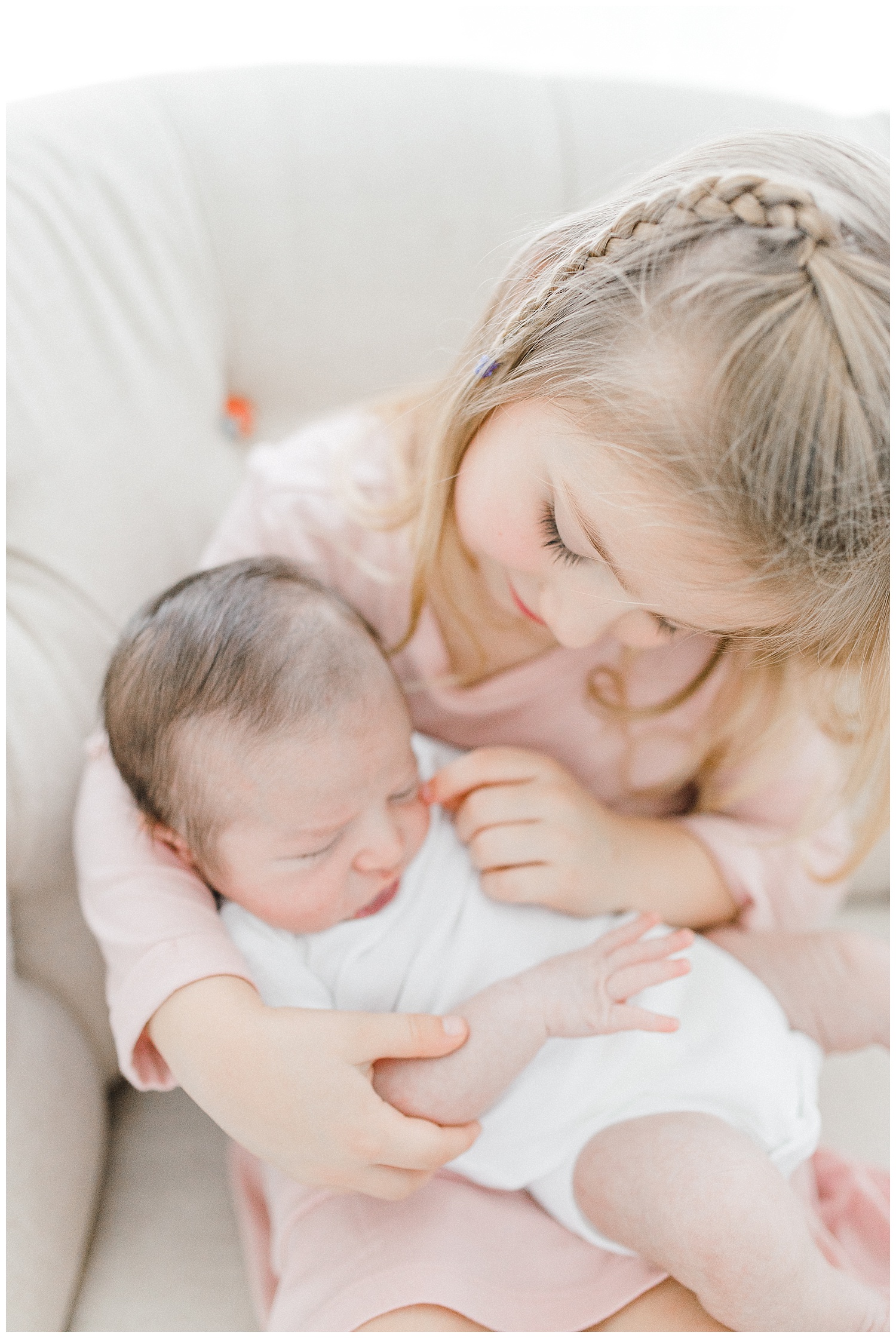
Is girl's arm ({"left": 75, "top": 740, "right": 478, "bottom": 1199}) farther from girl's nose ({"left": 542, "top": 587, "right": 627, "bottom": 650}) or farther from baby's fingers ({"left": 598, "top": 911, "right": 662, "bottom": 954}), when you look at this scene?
girl's nose ({"left": 542, "top": 587, "right": 627, "bottom": 650})

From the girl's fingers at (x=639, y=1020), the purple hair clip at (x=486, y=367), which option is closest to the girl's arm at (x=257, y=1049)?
the girl's fingers at (x=639, y=1020)

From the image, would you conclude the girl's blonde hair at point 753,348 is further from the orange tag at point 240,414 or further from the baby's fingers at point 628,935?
the orange tag at point 240,414

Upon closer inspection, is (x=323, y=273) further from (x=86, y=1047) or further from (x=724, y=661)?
(x=86, y=1047)

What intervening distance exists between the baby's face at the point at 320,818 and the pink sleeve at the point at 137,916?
38 mm

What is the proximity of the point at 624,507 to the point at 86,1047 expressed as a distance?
64 centimetres

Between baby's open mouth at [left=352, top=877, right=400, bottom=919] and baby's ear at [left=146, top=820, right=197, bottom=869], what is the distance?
0.44 feet

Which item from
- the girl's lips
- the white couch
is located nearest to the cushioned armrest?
the white couch

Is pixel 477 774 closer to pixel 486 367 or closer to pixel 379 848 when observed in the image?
pixel 379 848

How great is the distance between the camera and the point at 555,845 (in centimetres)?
80

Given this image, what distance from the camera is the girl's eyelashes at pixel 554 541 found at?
2.06ft

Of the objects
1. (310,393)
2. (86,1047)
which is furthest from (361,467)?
(86,1047)

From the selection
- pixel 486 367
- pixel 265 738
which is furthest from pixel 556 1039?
pixel 486 367

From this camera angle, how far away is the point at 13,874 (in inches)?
30.3

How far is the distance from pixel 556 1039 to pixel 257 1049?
24 centimetres
